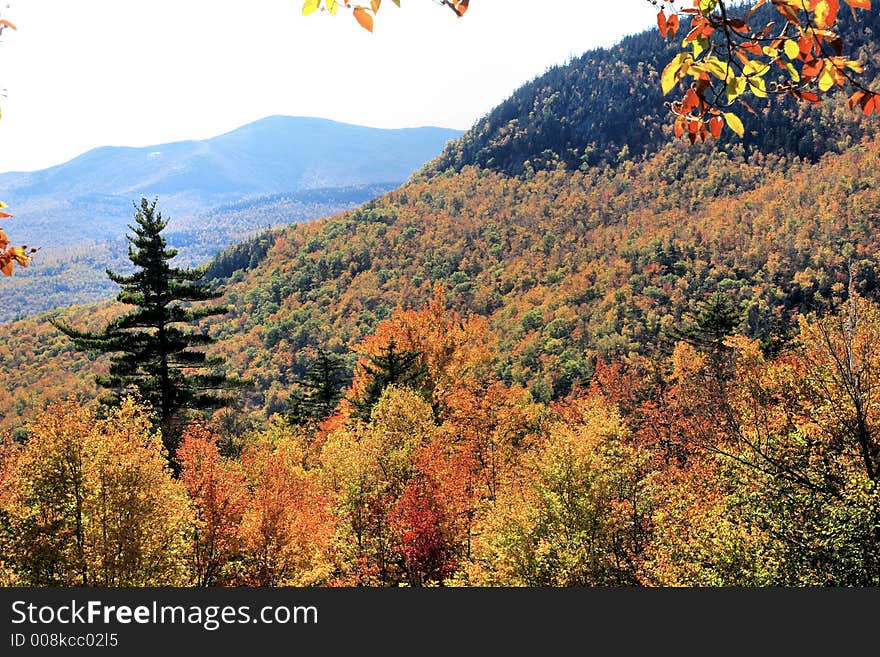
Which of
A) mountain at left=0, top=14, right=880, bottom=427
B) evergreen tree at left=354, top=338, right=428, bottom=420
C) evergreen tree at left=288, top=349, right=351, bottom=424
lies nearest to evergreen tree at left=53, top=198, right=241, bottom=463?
evergreen tree at left=354, top=338, right=428, bottom=420

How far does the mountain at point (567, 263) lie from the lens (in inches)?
3647

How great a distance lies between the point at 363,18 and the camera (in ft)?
7.93

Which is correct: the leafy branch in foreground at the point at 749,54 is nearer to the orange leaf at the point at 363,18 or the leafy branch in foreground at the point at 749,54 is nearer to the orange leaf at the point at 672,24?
the orange leaf at the point at 672,24

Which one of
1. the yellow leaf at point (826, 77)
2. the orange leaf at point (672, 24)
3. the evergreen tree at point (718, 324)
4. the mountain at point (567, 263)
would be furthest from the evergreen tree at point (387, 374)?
the yellow leaf at point (826, 77)

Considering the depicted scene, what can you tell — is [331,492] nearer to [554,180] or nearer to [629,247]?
[629,247]

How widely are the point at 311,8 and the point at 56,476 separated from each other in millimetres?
15525

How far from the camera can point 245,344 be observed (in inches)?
4820

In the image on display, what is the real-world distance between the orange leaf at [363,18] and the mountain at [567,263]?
1722 inches

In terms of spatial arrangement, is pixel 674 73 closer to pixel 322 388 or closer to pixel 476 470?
pixel 476 470

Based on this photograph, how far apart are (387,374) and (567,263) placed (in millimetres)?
111519

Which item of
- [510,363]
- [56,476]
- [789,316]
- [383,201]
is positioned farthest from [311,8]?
[383,201]

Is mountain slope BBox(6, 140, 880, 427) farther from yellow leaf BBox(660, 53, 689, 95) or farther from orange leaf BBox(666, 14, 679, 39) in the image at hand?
yellow leaf BBox(660, 53, 689, 95)

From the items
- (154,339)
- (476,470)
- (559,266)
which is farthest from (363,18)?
(559,266)

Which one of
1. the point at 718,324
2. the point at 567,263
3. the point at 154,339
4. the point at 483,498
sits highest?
the point at 154,339
